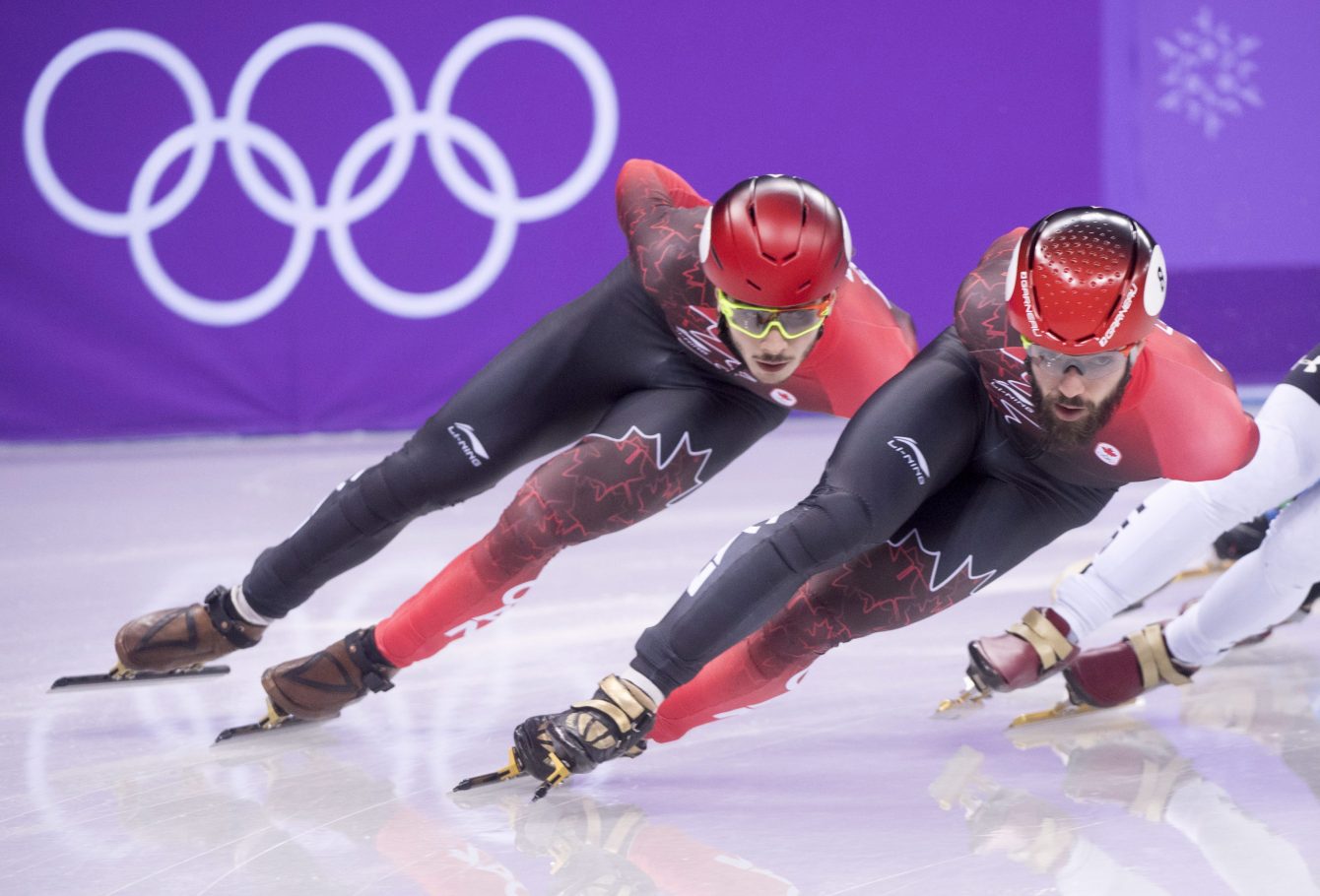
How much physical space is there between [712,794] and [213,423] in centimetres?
570

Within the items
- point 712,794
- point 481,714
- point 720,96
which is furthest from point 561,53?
point 712,794

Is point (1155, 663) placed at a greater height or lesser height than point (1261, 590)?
lesser

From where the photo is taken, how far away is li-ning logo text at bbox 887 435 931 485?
2.91 metres

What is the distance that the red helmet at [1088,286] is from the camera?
107 inches

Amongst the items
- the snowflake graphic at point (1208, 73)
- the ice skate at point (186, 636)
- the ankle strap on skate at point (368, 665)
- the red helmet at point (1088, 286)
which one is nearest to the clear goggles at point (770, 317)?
the red helmet at point (1088, 286)

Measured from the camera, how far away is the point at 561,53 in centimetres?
820

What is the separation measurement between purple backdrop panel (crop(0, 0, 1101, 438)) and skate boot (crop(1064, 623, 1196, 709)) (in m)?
5.00

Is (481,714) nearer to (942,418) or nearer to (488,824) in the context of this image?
(488,824)

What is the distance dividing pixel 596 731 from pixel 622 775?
440mm

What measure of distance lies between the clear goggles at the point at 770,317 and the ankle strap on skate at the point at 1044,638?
0.89m

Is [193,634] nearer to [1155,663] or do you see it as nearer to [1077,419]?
[1077,419]

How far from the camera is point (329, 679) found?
3.46m

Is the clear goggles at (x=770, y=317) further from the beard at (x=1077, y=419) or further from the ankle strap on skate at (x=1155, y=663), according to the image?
the ankle strap on skate at (x=1155, y=663)

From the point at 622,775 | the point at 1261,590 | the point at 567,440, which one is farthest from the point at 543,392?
the point at 1261,590
